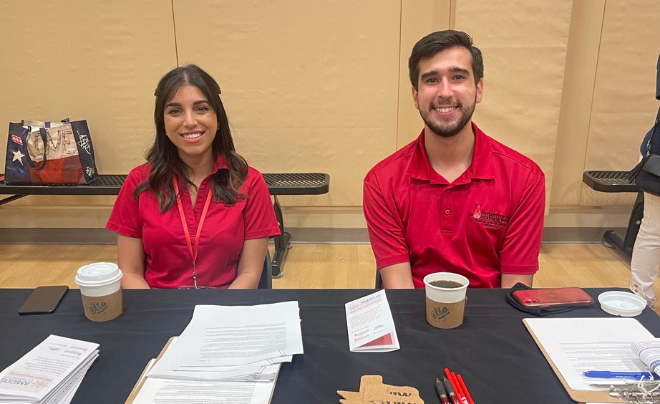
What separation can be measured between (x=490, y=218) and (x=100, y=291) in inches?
48.4

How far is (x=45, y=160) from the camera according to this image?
3441 mm

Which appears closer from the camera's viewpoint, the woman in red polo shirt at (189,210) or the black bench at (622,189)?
the woman in red polo shirt at (189,210)

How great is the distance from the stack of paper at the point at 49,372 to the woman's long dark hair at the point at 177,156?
0.70m

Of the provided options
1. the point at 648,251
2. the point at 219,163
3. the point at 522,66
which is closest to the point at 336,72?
the point at 522,66

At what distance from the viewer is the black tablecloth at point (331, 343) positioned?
102 cm

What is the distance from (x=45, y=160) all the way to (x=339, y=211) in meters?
2.13

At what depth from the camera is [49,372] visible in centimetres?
105

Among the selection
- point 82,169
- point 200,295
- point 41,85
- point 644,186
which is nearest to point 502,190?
point 200,295

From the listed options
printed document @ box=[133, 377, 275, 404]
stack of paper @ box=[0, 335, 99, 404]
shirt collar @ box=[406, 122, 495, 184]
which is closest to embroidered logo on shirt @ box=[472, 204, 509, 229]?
shirt collar @ box=[406, 122, 495, 184]

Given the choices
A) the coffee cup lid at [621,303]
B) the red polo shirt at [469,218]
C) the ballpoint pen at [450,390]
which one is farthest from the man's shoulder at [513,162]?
the ballpoint pen at [450,390]

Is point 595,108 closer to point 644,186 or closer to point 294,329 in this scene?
point 644,186

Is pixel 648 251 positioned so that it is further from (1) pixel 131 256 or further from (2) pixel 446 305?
(1) pixel 131 256

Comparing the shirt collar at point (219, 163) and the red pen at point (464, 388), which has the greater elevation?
the shirt collar at point (219, 163)

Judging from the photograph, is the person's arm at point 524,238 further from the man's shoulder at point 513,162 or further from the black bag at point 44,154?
the black bag at point 44,154
